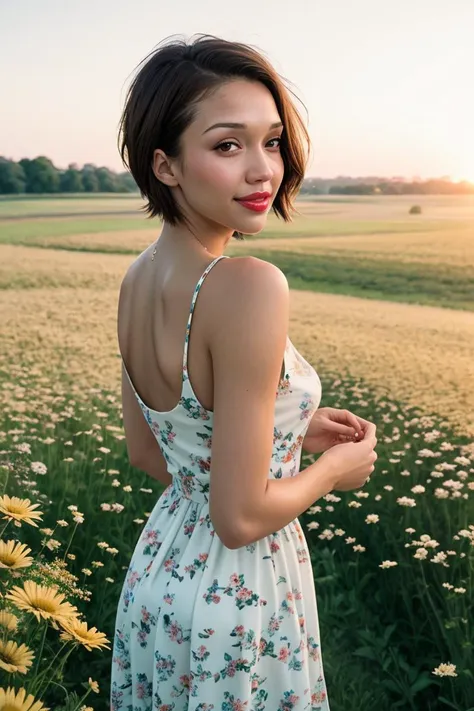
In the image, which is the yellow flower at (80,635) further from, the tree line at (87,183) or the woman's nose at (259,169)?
the tree line at (87,183)

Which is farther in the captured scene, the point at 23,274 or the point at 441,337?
the point at 23,274

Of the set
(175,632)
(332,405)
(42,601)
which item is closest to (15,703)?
(42,601)

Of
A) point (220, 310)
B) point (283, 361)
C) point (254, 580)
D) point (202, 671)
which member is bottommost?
point (202, 671)

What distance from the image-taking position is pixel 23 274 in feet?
21.8

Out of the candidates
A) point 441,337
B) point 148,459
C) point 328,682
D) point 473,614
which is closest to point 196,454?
point 148,459

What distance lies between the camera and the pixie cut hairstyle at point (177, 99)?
1.42 m

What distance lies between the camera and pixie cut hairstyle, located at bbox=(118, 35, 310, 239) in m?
1.42

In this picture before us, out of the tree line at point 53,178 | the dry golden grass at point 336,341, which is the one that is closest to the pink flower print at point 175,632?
the dry golden grass at point 336,341

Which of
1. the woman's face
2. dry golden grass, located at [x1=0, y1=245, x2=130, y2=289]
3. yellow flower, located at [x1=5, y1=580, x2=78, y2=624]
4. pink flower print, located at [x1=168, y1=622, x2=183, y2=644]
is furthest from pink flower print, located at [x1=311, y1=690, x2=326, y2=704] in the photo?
dry golden grass, located at [x1=0, y1=245, x2=130, y2=289]

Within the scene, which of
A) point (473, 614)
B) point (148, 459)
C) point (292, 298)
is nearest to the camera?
point (148, 459)

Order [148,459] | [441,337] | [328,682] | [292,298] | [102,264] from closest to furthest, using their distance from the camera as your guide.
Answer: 1. [148,459]
2. [328,682]
3. [441,337]
4. [292,298]
5. [102,264]

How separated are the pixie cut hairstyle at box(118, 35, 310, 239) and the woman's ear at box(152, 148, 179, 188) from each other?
0.01 meters

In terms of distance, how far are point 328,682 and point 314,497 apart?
133cm

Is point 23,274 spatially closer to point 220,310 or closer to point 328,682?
point 328,682
